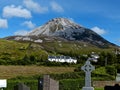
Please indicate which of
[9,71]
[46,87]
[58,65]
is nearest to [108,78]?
[9,71]

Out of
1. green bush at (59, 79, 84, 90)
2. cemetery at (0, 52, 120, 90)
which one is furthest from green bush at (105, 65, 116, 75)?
green bush at (59, 79, 84, 90)

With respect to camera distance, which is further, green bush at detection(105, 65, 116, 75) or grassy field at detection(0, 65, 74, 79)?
grassy field at detection(0, 65, 74, 79)

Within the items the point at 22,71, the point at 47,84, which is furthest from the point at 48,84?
the point at 22,71

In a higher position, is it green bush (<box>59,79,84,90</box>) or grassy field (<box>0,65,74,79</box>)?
grassy field (<box>0,65,74,79</box>)

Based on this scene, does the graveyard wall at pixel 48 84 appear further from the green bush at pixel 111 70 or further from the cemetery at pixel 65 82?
the green bush at pixel 111 70

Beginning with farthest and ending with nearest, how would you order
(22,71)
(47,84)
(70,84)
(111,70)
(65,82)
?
(22,71)
(111,70)
(70,84)
(65,82)
(47,84)

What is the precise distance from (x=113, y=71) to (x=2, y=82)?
4935 cm

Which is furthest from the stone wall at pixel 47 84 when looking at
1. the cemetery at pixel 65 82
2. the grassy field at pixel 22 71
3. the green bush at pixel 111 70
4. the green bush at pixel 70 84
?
the grassy field at pixel 22 71

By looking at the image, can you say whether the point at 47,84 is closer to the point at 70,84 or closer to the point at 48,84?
the point at 48,84

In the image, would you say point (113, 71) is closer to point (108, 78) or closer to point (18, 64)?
point (108, 78)

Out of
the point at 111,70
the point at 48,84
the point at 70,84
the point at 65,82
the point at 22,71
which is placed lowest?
the point at 70,84

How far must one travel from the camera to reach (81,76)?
5788 centimetres

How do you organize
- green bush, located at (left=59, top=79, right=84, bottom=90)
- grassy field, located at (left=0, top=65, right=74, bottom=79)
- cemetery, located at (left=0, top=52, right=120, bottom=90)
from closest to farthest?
1. cemetery, located at (left=0, top=52, right=120, bottom=90)
2. green bush, located at (left=59, top=79, right=84, bottom=90)
3. grassy field, located at (left=0, top=65, right=74, bottom=79)

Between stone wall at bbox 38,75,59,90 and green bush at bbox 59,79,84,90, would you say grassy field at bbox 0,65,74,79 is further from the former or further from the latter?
stone wall at bbox 38,75,59,90
